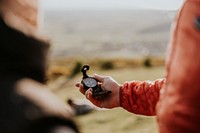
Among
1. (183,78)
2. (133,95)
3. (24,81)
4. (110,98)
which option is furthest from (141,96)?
(24,81)

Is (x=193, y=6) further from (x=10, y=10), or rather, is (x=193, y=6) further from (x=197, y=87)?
(x=10, y=10)

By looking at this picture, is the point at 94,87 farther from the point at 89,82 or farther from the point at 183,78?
the point at 183,78

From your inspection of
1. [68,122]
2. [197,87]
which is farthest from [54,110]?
[197,87]

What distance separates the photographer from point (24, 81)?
52cm

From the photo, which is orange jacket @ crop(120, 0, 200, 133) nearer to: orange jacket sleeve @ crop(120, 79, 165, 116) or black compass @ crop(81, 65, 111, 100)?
orange jacket sleeve @ crop(120, 79, 165, 116)

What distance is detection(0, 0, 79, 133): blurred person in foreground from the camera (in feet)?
1.56

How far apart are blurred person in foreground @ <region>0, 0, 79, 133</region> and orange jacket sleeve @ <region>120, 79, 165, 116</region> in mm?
964

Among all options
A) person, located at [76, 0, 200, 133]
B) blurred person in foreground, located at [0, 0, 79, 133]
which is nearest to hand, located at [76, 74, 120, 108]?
person, located at [76, 0, 200, 133]

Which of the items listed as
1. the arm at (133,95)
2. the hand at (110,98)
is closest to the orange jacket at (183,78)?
the arm at (133,95)

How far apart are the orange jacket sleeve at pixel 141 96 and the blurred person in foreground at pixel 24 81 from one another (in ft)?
3.16

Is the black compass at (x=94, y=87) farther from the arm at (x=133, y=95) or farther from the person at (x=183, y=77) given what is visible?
the person at (x=183, y=77)

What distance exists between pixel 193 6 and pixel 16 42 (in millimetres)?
579

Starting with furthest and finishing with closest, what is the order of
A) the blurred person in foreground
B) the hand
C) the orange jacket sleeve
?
1. the hand
2. the orange jacket sleeve
3. the blurred person in foreground

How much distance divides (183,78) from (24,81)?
1.78 feet
